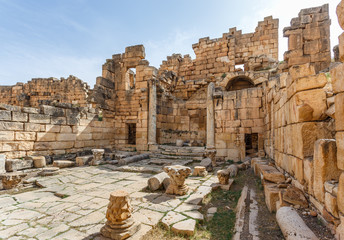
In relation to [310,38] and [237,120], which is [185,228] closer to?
[237,120]

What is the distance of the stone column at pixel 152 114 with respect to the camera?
11344 millimetres

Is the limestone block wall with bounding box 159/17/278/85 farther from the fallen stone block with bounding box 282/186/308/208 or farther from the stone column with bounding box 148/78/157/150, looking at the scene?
the fallen stone block with bounding box 282/186/308/208

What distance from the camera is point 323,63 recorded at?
28.4 ft

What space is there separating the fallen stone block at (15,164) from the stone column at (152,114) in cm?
609

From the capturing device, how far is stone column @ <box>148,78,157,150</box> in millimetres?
11344

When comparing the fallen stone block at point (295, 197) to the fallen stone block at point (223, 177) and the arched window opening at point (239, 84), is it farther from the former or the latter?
the arched window opening at point (239, 84)

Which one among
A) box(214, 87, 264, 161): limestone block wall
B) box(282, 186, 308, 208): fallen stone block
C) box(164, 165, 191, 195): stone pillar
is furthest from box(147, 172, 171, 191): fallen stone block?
box(214, 87, 264, 161): limestone block wall

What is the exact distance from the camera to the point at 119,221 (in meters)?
2.91

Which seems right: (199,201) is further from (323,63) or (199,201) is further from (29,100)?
(29,100)

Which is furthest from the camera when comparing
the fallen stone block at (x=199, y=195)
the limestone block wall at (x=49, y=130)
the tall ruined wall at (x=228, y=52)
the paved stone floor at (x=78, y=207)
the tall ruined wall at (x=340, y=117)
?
the tall ruined wall at (x=228, y=52)

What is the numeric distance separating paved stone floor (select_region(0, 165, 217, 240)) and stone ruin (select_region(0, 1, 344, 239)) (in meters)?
0.65

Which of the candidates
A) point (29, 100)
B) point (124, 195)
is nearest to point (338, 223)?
point (124, 195)

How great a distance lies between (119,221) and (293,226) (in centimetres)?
256

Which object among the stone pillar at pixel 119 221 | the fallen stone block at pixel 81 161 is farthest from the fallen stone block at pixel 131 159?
the stone pillar at pixel 119 221
